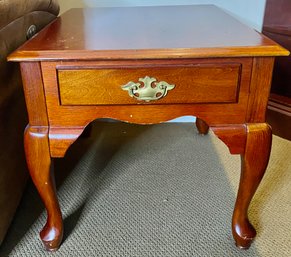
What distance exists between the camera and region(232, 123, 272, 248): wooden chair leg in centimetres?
73

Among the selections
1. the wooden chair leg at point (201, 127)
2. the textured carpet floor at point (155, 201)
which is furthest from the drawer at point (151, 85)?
the wooden chair leg at point (201, 127)

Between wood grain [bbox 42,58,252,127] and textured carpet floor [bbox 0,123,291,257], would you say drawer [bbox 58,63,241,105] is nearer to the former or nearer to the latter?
wood grain [bbox 42,58,252,127]

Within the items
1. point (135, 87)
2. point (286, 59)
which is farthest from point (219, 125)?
point (286, 59)

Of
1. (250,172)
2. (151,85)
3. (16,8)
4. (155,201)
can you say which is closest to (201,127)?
(155,201)

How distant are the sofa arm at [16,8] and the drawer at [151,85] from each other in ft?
0.64

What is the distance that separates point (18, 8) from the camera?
0.81 meters

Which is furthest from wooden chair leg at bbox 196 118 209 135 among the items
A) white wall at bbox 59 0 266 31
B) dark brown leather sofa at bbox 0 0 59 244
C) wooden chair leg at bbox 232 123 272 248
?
dark brown leather sofa at bbox 0 0 59 244

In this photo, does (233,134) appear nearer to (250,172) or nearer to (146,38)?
(250,172)

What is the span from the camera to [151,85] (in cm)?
69

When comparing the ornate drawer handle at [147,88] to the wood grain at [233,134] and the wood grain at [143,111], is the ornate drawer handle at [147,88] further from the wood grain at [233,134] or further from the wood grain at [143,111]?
the wood grain at [233,134]

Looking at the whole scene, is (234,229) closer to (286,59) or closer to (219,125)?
(219,125)

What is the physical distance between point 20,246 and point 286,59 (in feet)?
3.67

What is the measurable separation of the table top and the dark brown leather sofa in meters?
0.07

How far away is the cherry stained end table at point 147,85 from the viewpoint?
662mm
